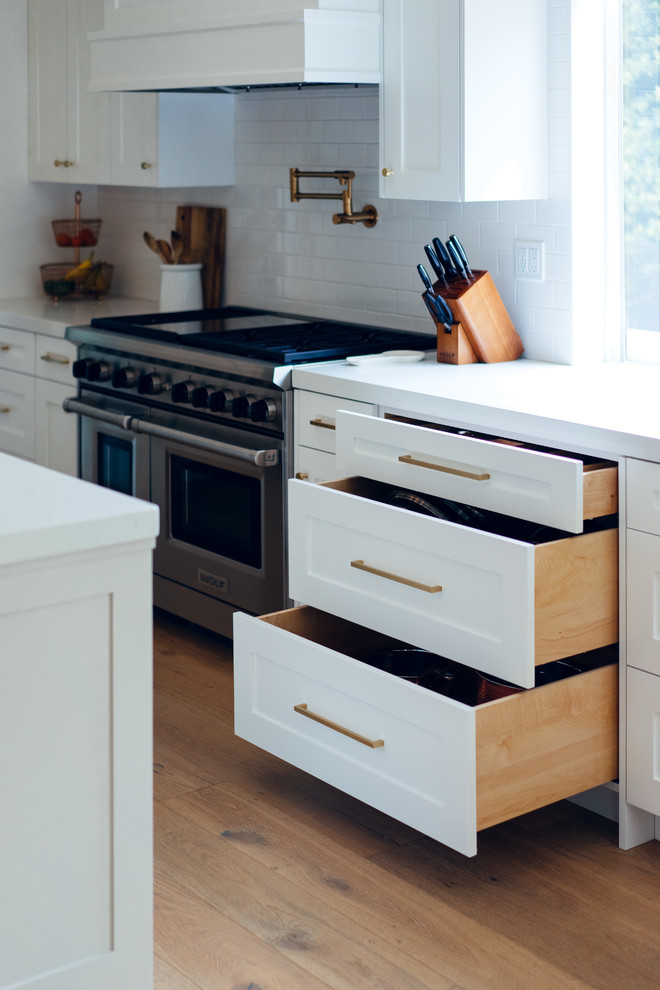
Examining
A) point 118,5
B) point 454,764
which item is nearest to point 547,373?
point 454,764

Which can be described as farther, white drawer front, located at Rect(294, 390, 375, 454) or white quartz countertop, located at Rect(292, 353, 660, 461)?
white drawer front, located at Rect(294, 390, 375, 454)

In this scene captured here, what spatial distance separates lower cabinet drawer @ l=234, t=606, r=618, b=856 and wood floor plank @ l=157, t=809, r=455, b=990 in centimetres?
24

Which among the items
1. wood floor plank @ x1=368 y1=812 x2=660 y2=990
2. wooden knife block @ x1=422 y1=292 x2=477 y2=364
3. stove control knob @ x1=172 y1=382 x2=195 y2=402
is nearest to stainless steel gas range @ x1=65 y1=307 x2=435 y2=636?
stove control knob @ x1=172 y1=382 x2=195 y2=402

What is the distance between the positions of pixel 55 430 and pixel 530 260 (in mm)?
1951

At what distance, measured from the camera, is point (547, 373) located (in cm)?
303

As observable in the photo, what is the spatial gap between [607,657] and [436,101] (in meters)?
1.48

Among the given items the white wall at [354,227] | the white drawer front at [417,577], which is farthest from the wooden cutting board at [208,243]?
the white drawer front at [417,577]

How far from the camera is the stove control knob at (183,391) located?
3.54m

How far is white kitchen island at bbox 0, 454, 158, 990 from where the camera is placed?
142cm

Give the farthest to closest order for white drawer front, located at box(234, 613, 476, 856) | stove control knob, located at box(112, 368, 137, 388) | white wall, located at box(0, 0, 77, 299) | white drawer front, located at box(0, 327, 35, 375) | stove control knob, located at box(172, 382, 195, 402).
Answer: white wall, located at box(0, 0, 77, 299), white drawer front, located at box(0, 327, 35, 375), stove control knob, located at box(112, 368, 137, 388), stove control knob, located at box(172, 382, 195, 402), white drawer front, located at box(234, 613, 476, 856)

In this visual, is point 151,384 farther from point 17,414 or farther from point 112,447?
point 17,414

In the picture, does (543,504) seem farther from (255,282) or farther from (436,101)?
(255,282)

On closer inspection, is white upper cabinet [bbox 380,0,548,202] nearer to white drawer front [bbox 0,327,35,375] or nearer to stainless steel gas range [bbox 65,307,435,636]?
stainless steel gas range [bbox 65,307,435,636]

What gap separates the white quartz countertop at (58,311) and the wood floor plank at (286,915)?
2190 mm
